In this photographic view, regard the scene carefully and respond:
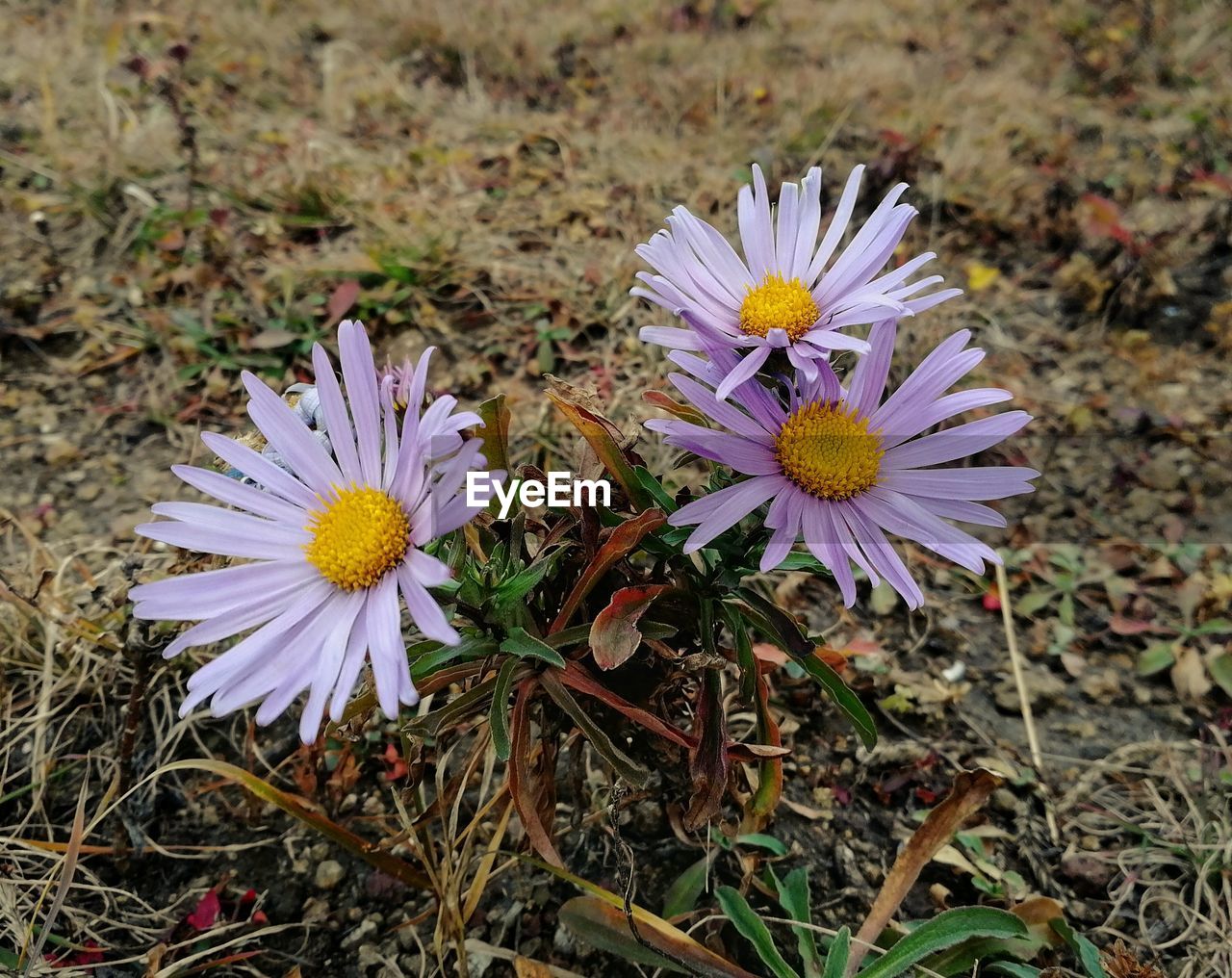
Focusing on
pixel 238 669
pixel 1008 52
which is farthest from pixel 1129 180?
pixel 238 669

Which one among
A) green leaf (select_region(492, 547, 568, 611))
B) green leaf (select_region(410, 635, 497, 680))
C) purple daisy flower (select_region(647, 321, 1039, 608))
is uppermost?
purple daisy flower (select_region(647, 321, 1039, 608))

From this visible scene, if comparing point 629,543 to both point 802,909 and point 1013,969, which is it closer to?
point 802,909

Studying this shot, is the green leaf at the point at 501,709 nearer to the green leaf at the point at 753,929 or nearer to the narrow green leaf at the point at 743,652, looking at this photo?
the narrow green leaf at the point at 743,652

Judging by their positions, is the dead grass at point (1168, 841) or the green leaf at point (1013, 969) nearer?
the green leaf at point (1013, 969)

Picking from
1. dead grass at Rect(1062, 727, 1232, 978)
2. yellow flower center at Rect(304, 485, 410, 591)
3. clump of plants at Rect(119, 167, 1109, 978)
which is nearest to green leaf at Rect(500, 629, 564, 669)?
clump of plants at Rect(119, 167, 1109, 978)

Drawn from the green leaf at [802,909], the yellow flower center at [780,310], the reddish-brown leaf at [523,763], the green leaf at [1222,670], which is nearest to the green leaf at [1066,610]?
the green leaf at [1222,670]

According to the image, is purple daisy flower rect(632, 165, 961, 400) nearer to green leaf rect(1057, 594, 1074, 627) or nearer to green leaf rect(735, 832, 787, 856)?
green leaf rect(735, 832, 787, 856)
